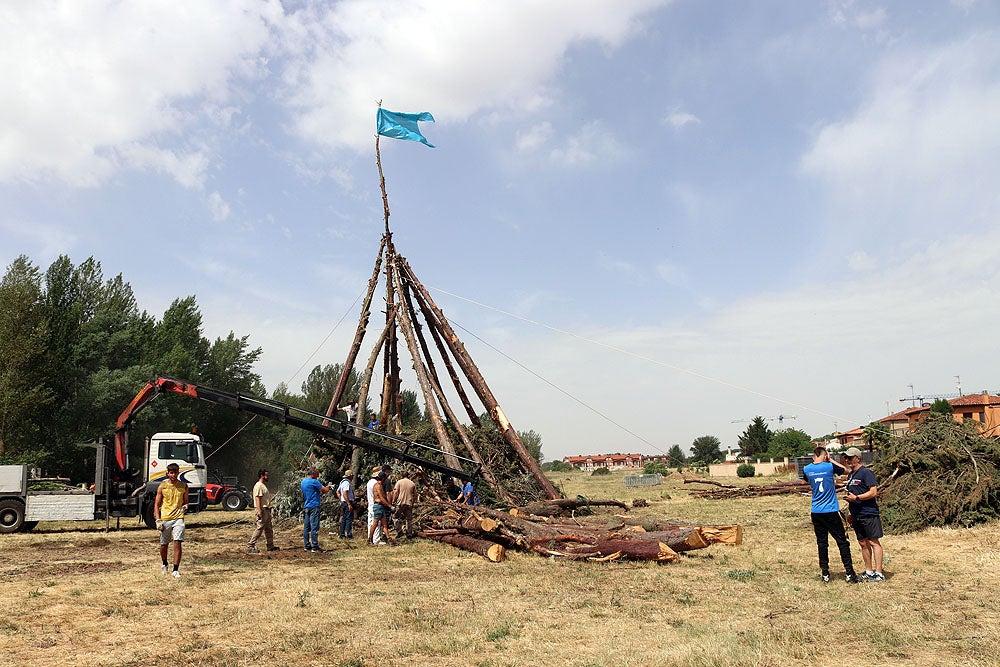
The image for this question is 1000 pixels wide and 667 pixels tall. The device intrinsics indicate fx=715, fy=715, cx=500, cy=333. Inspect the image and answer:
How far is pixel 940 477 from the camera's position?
14242 millimetres

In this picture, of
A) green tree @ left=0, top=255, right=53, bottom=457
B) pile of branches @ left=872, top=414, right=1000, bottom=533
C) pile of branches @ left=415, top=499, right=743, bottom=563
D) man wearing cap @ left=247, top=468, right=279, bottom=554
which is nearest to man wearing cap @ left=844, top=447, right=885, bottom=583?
pile of branches @ left=415, top=499, right=743, bottom=563

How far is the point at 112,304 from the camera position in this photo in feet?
139

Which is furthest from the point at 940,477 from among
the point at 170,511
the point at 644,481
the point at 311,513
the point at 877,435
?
the point at 644,481

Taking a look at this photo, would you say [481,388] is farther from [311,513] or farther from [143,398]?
[143,398]

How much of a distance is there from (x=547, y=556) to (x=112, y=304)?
38.9m

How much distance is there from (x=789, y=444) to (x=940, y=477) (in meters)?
51.4

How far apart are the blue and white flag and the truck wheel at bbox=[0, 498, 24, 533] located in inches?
551

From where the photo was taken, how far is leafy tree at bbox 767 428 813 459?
59.6 meters

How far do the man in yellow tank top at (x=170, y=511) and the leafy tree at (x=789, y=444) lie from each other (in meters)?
54.5

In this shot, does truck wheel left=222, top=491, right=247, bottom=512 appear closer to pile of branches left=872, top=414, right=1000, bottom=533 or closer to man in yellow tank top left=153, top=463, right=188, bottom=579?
man in yellow tank top left=153, top=463, right=188, bottom=579

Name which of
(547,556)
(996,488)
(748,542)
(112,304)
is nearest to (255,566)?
(547,556)

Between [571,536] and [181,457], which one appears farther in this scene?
[181,457]

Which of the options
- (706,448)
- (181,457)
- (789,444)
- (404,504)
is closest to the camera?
(404,504)

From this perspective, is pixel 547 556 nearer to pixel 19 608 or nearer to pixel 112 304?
pixel 19 608
